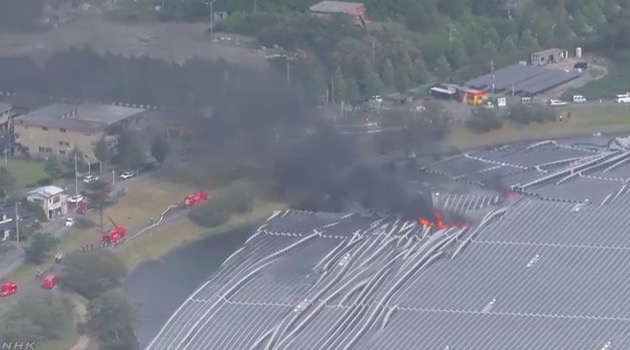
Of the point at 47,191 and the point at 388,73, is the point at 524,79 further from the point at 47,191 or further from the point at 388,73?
→ the point at 47,191

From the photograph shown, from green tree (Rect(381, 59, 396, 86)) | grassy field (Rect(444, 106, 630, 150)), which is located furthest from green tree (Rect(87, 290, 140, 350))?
green tree (Rect(381, 59, 396, 86))

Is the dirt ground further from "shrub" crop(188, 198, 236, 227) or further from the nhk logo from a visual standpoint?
the nhk logo

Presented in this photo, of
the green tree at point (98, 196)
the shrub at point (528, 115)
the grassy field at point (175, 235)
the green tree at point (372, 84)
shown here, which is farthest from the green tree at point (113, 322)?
the green tree at point (372, 84)

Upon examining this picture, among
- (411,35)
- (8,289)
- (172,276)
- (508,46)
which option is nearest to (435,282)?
(172,276)

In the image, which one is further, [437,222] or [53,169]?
[53,169]

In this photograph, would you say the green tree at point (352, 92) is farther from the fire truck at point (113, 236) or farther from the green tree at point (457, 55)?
the fire truck at point (113, 236)
